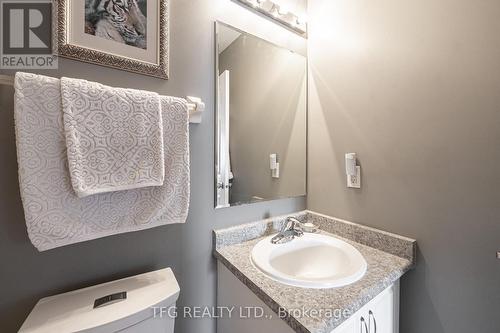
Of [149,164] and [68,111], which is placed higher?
[68,111]

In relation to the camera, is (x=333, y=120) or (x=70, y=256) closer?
(x=70, y=256)

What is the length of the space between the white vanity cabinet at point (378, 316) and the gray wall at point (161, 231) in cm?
59

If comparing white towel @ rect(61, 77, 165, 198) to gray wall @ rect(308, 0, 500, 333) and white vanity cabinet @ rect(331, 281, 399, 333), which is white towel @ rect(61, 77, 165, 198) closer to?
white vanity cabinet @ rect(331, 281, 399, 333)

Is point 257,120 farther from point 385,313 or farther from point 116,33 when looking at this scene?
point 385,313

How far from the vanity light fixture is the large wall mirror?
0.15m

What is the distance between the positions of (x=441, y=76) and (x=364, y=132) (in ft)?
1.10

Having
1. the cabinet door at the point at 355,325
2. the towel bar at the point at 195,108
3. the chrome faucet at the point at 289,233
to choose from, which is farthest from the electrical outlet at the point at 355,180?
the towel bar at the point at 195,108

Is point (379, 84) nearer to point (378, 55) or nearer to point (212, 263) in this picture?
point (378, 55)

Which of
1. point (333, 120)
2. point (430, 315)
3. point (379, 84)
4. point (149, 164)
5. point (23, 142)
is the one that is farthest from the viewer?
point (333, 120)

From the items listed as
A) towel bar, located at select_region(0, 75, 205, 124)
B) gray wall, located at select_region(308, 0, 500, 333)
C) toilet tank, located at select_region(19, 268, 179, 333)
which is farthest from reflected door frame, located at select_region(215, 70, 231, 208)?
gray wall, located at select_region(308, 0, 500, 333)

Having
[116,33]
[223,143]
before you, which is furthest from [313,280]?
[116,33]

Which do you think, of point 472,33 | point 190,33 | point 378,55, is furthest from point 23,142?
point 472,33

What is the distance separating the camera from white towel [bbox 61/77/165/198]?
59 cm

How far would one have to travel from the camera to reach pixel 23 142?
56 centimetres
